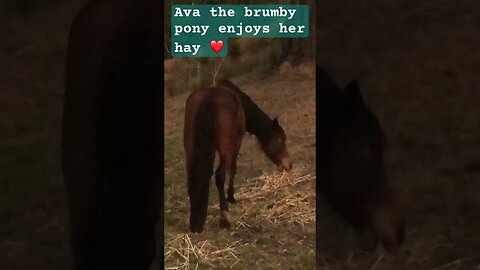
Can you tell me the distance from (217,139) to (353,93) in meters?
0.60

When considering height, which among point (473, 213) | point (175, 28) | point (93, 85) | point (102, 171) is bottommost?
point (473, 213)

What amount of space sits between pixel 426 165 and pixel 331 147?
0.41 m

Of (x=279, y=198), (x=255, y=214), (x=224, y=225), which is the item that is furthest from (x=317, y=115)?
(x=224, y=225)


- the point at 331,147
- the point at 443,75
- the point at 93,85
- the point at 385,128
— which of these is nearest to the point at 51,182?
the point at 93,85

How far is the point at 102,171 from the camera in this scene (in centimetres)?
287

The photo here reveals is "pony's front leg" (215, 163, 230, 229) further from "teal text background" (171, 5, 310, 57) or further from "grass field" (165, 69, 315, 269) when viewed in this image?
"teal text background" (171, 5, 310, 57)

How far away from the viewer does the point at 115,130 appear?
2.86 metres

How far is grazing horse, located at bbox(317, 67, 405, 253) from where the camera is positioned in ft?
9.41

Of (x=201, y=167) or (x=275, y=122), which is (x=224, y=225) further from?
(x=275, y=122)

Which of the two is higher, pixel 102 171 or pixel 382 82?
pixel 382 82

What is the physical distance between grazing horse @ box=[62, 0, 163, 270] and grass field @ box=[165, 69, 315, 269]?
0.08 m

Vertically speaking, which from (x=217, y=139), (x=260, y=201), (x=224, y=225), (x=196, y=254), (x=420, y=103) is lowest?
(x=196, y=254)

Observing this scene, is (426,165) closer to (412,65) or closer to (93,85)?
(412,65)

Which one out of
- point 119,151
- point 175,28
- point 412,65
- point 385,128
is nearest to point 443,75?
point 412,65
